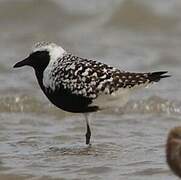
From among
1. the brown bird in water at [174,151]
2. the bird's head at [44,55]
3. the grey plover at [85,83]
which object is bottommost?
the brown bird in water at [174,151]

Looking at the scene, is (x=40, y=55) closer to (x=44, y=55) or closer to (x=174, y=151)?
(x=44, y=55)

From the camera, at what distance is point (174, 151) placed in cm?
473

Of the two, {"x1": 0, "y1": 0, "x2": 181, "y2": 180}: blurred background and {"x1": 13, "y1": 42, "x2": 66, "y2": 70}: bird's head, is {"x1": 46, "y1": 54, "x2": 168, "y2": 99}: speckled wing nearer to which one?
{"x1": 13, "y1": 42, "x2": 66, "y2": 70}: bird's head

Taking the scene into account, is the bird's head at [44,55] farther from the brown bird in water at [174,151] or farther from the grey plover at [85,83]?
the brown bird in water at [174,151]

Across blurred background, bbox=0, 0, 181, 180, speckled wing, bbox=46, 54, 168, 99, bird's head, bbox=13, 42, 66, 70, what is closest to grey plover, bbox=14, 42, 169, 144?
speckled wing, bbox=46, 54, 168, 99

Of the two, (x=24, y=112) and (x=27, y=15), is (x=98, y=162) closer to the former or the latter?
(x=24, y=112)

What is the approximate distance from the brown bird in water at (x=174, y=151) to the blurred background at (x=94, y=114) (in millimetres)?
1492

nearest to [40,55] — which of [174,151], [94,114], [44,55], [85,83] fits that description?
[44,55]

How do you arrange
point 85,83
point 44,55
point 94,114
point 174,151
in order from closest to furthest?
point 174,151, point 85,83, point 44,55, point 94,114

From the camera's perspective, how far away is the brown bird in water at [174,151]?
471 cm

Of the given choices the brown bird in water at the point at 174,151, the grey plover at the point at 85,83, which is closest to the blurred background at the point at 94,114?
the grey plover at the point at 85,83

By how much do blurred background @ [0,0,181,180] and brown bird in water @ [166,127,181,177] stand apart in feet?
4.90

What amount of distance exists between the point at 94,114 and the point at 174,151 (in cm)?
411

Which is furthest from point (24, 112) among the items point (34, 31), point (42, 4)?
point (42, 4)
